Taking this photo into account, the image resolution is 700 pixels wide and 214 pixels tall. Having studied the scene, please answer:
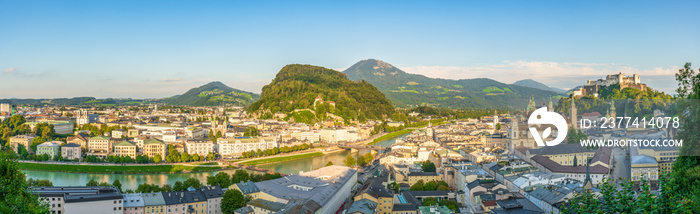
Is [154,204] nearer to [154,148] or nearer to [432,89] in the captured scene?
[154,148]

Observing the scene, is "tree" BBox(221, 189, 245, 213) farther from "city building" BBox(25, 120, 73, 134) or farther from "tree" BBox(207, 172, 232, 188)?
"city building" BBox(25, 120, 73, 134)

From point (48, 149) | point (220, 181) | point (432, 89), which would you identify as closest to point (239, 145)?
point (48, 149)

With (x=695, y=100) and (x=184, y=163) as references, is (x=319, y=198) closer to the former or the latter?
(x=695, y=100)

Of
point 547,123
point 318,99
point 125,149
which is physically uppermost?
point 318,99

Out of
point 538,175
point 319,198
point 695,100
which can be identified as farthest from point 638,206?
point 538,175

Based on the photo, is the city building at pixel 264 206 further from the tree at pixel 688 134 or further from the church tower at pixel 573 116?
the church tower at pixel 573 116

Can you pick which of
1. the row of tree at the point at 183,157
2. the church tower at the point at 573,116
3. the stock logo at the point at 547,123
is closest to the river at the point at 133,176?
the row of tree at the point at 183,157

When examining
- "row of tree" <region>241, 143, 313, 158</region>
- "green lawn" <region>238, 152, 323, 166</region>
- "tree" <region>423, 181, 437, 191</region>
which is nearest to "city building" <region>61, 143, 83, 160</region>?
"row of tree" <region>241, 143, 313, 158</region>
